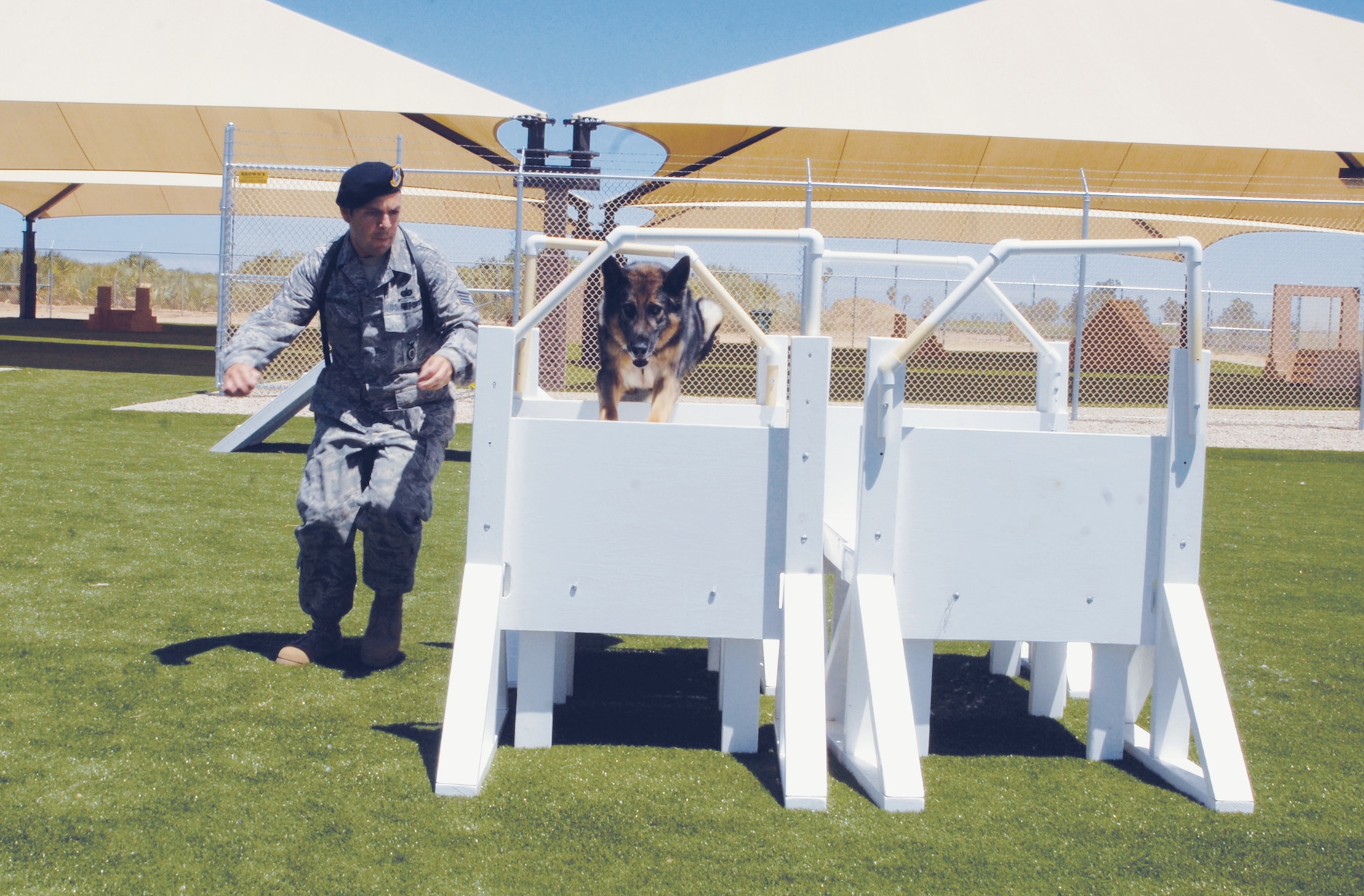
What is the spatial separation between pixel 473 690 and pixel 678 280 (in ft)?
8.59

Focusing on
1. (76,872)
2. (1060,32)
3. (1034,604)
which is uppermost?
(1060,32)

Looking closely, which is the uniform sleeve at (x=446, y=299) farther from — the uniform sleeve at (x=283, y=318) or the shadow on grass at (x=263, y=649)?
the shadow on grass at (x=263, y=649)

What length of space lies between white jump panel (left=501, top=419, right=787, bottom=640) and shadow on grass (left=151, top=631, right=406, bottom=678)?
109 cm

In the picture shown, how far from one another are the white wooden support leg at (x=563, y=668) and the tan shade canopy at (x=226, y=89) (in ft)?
39.5

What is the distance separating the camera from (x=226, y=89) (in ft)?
50.3

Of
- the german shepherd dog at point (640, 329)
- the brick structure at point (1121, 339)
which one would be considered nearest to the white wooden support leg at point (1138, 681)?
the german shepherd dog at point (640, 329)

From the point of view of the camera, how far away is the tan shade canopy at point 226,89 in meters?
15.1

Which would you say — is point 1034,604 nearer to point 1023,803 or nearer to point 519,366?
point 1023,803

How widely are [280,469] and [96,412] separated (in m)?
4.02

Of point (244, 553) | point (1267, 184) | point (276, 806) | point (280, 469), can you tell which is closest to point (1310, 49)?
point (1267, 184)

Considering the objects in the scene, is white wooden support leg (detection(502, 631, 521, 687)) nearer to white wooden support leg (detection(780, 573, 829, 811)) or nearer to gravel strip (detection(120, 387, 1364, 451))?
white wooden support leg (detection(780, 573, 829, 811))

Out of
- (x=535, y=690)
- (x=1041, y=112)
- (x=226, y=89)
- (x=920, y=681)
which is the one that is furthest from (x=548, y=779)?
(x=226, y=89)

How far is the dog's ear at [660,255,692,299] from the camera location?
4633mm

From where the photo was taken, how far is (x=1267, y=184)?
1655 cm
